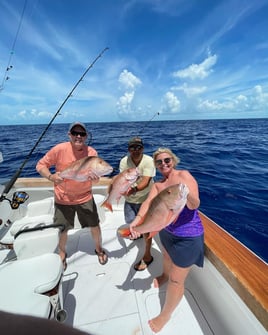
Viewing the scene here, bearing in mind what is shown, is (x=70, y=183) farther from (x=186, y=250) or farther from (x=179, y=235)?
(x=186, y=250)

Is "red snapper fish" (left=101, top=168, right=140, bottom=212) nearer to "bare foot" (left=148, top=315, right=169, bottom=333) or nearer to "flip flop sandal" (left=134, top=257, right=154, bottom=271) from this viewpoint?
"flip flop sandal" (left=134, top=257, right=154, bottom=271)

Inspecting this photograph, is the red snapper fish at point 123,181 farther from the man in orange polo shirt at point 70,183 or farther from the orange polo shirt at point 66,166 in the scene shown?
the orange polo shirt at point 66,166

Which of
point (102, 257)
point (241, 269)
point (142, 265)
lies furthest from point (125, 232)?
point (102, 257)

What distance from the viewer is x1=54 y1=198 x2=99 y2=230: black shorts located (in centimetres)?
245

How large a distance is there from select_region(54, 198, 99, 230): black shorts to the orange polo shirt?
76 mm

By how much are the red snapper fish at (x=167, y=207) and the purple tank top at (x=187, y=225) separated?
313mm

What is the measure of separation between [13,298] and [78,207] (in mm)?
1288

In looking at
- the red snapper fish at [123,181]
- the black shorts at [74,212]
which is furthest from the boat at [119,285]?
the red snapper fish at [123,181]

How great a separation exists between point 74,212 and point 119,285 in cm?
115

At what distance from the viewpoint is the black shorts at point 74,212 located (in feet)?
8.03

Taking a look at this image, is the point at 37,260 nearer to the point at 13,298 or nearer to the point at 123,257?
the point at 13,298

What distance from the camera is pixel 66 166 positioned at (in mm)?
2328

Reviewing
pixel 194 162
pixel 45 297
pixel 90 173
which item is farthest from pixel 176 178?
pixel 194 162

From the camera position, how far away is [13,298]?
4.13 ft
